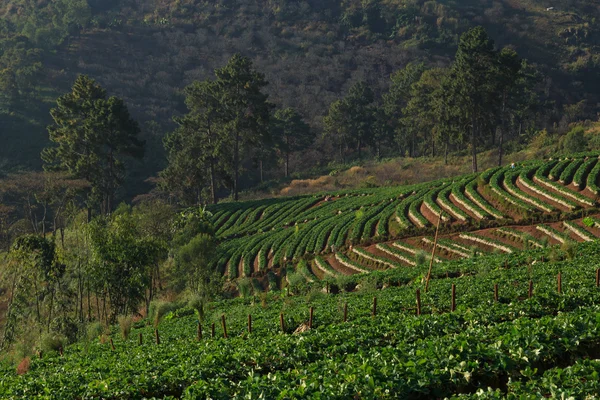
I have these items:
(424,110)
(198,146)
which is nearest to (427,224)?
(198,146)

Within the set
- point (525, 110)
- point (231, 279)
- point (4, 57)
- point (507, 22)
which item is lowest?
point (231, 279)

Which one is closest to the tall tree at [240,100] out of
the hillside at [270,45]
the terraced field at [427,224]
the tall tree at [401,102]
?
the terraced field at [427,224]

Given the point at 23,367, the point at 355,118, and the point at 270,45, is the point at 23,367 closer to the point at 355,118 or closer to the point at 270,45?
the point at 355,118

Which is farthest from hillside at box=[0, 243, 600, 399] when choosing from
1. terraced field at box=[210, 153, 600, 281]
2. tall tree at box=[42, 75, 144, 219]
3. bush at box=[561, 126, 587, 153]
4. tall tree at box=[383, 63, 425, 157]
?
tall tree at box=[383, 63, 425, 157]

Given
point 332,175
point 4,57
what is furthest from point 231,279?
point 4,57

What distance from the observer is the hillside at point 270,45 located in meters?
127

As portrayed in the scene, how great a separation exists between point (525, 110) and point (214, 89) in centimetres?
5130

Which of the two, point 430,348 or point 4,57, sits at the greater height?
point 4,57

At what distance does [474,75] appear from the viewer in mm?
65438

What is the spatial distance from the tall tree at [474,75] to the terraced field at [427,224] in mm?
14475

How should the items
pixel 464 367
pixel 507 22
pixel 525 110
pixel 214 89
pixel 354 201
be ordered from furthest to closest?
pixel 507 22 → pixel 525 110 → pixel 214 89 → pixel 354 201 → pixel 464 367

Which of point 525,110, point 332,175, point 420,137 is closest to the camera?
point 332,175

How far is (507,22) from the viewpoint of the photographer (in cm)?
17100

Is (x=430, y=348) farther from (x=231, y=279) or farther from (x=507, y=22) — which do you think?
(x=507, y=22)
